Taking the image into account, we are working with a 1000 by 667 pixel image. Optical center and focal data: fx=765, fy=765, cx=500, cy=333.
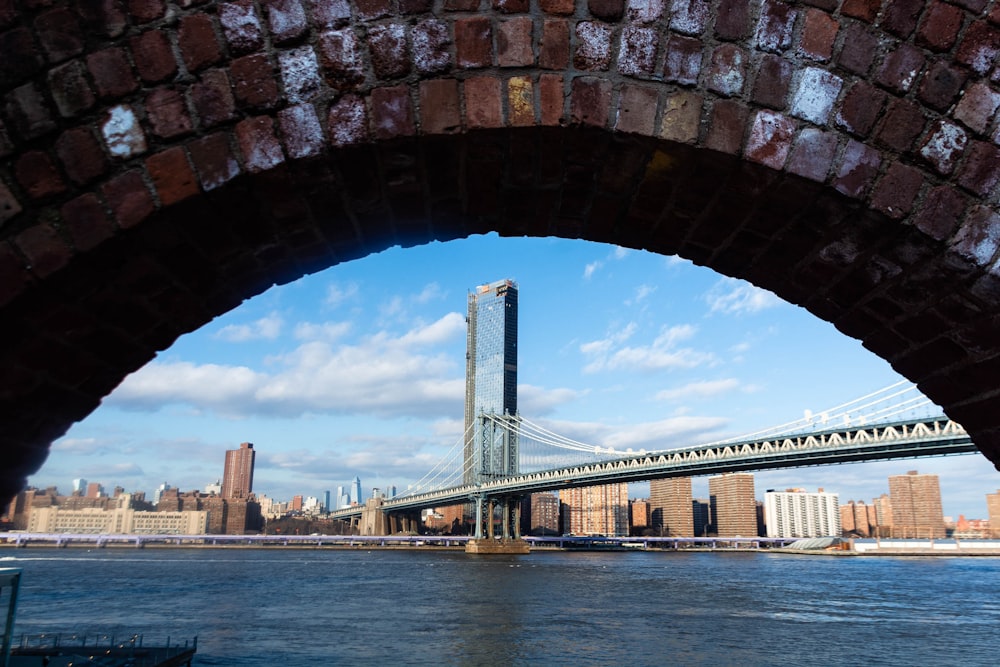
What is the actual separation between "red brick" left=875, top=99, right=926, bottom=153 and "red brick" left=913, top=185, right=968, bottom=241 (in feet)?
0.55

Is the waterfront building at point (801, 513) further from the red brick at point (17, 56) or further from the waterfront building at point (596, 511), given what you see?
the red brick at point (17, 56)

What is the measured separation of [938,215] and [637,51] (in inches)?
40.0

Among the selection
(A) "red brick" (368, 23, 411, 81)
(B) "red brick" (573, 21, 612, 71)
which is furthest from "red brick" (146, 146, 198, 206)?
(B) "red brick" (573, 21, 612, 71)

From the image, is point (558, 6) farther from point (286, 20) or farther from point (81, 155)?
point (81, 155)

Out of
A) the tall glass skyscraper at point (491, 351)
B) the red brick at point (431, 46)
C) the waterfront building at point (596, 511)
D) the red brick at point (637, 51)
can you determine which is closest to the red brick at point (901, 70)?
the red brick at point (637, 51)

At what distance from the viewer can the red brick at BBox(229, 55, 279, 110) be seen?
7.21ft

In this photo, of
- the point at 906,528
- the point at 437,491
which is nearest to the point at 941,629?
the point at 437,491

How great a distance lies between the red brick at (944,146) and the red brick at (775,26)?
0.48 m

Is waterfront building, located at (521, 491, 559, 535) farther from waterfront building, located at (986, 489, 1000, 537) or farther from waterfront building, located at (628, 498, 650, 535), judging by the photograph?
waterfront building, located at (986, 489, 1000, 537)

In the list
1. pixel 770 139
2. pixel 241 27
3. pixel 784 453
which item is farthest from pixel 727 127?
pixel 784 453

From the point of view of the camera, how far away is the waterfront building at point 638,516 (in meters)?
148

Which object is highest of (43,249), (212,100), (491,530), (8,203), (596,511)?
(596,511)

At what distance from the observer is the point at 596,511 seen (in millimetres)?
141250

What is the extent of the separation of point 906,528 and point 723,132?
18635cm
